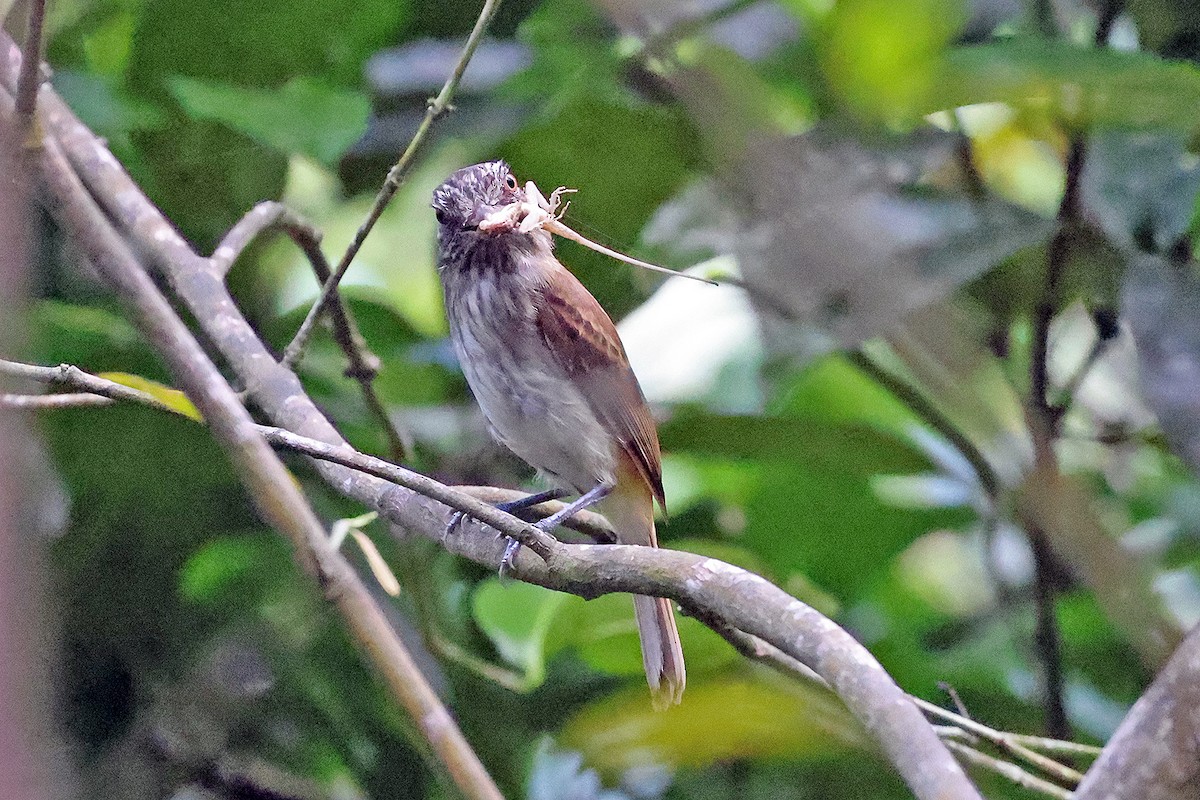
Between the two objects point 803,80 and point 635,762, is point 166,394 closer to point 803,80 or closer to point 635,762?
point 635,762

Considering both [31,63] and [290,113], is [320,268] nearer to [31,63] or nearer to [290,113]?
[290,113]

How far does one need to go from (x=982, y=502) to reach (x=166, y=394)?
126 centimetres

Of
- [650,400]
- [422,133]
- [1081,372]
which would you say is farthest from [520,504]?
[1081,372]

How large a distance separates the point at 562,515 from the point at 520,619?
0.55ft

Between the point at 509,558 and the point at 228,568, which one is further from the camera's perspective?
the point at 228,568

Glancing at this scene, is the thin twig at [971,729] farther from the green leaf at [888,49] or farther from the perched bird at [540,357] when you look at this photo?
the green leaf at [888,49]

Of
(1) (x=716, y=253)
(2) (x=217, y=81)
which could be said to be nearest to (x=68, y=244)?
(2) (x=217, y=81)

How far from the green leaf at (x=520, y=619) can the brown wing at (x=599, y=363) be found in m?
0.28

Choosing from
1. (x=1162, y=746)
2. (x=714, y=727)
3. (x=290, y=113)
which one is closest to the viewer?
(x=1162, y=746)

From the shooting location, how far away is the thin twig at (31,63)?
147cm

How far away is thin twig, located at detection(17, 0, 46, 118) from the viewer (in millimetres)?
1474

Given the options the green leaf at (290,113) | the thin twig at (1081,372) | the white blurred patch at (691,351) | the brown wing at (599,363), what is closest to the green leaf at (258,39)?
the green leaf at (290,113)

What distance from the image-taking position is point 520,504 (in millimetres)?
2119

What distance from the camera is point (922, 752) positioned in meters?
0.89
